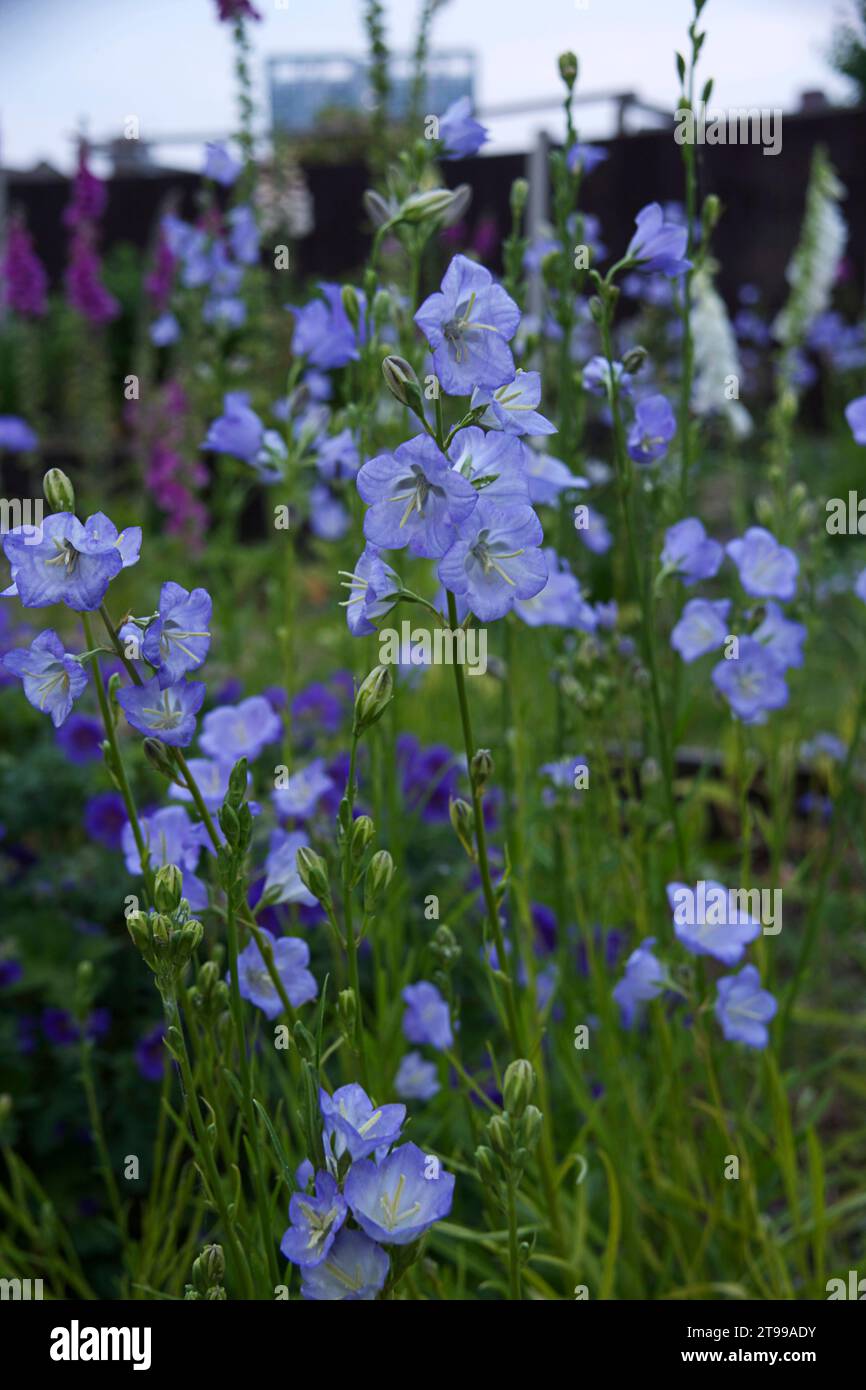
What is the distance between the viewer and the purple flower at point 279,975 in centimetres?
122

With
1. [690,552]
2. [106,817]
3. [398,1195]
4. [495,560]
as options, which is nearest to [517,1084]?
[398,1195]

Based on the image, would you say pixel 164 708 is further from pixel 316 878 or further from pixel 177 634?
pixel 316 878

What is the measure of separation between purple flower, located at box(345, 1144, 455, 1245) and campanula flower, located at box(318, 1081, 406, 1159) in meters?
0.01

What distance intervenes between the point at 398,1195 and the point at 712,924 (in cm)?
74

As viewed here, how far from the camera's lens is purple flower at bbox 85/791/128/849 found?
7.46ft

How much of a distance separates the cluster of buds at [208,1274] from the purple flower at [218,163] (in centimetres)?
222

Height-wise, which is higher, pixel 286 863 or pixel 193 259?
pixel 193 259

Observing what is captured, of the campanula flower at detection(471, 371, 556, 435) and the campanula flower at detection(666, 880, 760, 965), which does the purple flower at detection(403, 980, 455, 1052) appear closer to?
the campanula flower at detection(666, 880, 760, 965)

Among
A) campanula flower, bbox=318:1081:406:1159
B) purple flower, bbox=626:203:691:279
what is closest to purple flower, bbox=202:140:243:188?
purple flower, bbox=626:203:691:279

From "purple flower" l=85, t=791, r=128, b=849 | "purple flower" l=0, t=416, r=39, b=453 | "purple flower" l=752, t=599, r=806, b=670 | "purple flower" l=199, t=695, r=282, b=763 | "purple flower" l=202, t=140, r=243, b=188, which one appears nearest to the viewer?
"purple flower" l=199, t=695, r=282, b=763

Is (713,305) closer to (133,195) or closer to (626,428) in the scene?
(626,428)
